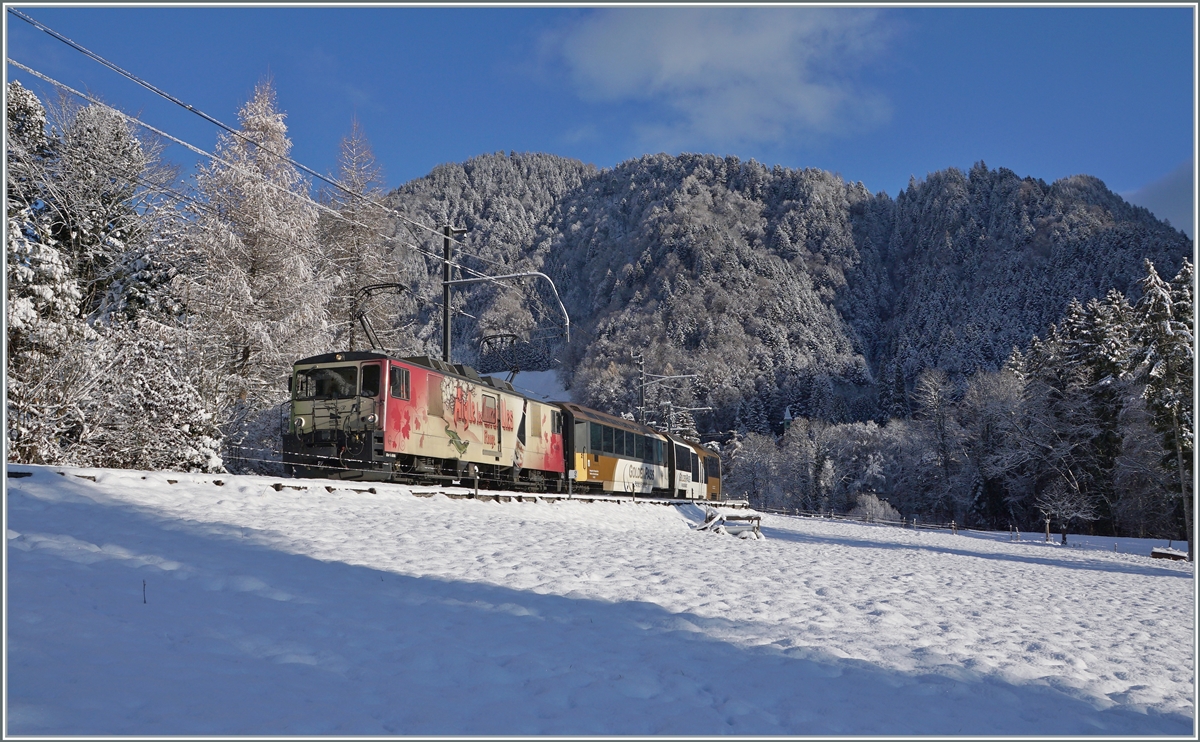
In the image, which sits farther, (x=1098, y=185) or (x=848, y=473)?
(x=1098, y=185)

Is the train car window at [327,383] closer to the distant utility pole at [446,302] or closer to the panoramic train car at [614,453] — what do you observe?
the distant utility pole at [446,302]

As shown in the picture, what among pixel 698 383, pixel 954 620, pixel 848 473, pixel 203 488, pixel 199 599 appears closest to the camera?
pixel 199 599

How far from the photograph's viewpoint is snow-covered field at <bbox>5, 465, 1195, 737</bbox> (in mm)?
3973

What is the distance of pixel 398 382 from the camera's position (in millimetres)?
14617

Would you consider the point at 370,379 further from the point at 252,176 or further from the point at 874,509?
the point at 874,509

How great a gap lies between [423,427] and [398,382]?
1301 millimetres

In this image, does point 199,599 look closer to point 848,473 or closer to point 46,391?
point 46,391

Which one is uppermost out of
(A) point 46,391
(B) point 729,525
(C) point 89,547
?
(A) point 46,391

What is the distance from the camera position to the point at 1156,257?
433 feet

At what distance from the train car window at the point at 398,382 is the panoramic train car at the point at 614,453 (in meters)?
8.56

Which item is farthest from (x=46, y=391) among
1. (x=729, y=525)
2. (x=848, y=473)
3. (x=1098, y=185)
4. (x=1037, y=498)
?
(x=1098, y=185)

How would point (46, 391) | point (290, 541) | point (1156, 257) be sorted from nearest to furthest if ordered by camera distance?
point (290, 541) → point (46, 391) → point (1156, 257)

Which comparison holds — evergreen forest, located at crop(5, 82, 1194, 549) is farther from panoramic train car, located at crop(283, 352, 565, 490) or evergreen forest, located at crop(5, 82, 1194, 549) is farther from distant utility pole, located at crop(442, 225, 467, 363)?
panoramic train car, located at crop(283, 352, 565, 490)

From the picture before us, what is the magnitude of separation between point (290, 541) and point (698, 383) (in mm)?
109410
